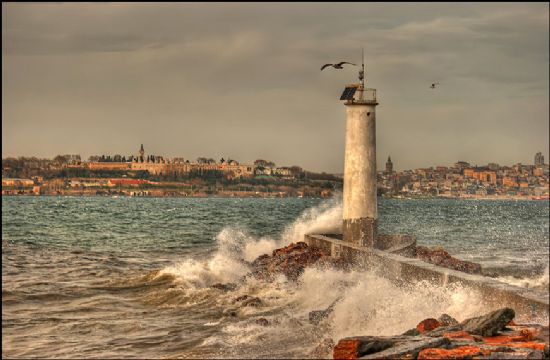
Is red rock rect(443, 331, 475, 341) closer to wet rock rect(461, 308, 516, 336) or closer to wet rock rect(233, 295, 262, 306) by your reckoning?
wet rock rect(461, 308, 516, 336)

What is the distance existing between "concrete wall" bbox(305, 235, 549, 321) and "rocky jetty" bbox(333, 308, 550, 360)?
2.14ft

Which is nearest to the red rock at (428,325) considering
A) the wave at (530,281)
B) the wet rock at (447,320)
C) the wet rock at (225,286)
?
the wet rock at (447,320)

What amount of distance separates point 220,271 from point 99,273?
166 inches

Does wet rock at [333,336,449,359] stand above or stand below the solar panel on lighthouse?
below

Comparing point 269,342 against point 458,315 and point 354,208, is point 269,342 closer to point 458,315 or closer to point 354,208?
point 458,315

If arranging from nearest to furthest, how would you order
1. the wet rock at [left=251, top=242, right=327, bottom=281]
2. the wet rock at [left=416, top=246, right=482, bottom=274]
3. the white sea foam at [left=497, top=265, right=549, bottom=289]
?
the wet rock at [left=251, top=242, right=327, bottom=281] < the wet rock at [left=416, top=246, right=482, bottom=274] < the white sea foam at [left=497, top=265, right=549, bottom=289]

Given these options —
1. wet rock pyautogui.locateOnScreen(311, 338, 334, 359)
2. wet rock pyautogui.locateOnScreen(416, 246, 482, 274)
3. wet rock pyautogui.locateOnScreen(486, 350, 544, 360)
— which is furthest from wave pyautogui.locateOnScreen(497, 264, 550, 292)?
wet rock pyautogui.locateOnScreen(486, 350, 544, 360)

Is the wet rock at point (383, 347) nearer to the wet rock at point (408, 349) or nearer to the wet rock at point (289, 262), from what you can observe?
the wet rock at point (408, 349)

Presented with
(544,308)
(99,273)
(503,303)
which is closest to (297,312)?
(503,303)

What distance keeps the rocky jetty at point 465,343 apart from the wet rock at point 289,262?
29.1 feet

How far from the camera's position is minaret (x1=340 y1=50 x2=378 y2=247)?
717 inches

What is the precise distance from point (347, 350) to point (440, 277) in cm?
455

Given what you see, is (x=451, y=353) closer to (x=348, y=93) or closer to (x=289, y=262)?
(x=348, y=93)

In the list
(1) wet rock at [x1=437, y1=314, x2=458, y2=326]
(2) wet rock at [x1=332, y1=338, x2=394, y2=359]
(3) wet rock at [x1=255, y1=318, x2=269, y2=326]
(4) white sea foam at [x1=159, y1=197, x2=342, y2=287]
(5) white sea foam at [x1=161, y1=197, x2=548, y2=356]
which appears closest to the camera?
(2) wet rock at [x1=332, y1=338, x2=394, y2=359]
